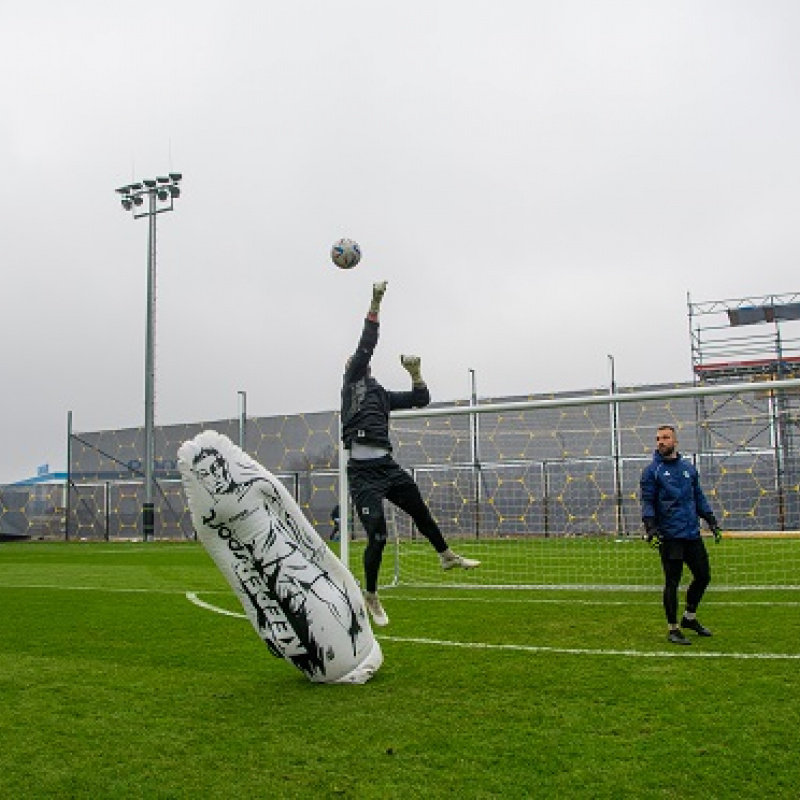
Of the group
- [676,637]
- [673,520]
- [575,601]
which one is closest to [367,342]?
[673,520]

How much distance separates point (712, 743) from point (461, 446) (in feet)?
68.4

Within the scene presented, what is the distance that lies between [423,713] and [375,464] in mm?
3079

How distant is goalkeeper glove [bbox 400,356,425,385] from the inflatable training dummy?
2.31 m

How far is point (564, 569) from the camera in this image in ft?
45.1

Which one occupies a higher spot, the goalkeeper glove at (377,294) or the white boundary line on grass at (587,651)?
the goalkeeper glove at (377,294)

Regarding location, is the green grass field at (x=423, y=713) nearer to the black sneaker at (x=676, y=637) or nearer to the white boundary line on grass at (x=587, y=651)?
the white boundary line on grass at (x=587, y=651)

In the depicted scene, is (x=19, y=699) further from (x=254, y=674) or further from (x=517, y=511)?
(x=517, y=511)

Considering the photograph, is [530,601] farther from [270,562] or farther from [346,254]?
[270,562]

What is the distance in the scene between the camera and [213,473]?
4.85 metres

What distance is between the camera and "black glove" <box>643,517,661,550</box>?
6.54 meters

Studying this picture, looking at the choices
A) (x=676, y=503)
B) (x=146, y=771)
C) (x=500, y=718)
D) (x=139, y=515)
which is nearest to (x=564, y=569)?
(x=676, y=503)

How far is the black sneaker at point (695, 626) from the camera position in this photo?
21.7 feet

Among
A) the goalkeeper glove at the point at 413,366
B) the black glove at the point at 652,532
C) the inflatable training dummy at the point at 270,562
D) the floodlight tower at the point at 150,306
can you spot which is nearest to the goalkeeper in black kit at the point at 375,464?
the goalkeeper glove at the point at 413,366

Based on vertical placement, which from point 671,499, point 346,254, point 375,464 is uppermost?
point 346,254
